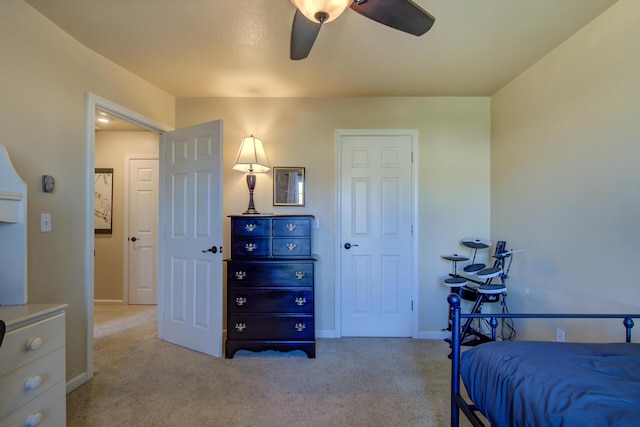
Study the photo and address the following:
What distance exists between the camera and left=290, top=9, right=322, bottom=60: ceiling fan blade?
1.42m

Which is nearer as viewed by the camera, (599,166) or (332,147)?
(599,166)

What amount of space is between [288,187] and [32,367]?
224cm

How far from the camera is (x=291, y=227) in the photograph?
2.62 m

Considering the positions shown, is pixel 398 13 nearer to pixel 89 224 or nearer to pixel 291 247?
pixel 291 247

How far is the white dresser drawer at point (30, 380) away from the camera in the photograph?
1.15m

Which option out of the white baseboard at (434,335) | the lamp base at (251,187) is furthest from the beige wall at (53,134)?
the white baseboard at (434,335)

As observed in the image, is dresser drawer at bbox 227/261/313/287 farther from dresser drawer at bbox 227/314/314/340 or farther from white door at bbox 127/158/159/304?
white door at bbox 127/158/159/304

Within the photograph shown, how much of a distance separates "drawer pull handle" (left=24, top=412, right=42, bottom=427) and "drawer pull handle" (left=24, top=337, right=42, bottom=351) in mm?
287

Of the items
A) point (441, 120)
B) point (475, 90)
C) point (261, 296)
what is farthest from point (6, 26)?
point (475, 90)

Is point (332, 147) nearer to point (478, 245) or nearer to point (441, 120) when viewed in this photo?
point (441, 120)

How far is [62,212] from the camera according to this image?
205 cm

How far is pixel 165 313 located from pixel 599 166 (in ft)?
12.4

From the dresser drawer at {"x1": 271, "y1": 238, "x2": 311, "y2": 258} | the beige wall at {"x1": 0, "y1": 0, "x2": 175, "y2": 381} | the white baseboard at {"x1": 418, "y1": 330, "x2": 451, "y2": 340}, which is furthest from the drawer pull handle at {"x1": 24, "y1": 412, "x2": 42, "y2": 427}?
the white baseboard at {"x1": 418, "y1": 330, "x2": 451, "y2": 340}

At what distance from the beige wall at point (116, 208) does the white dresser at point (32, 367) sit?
3.13m
